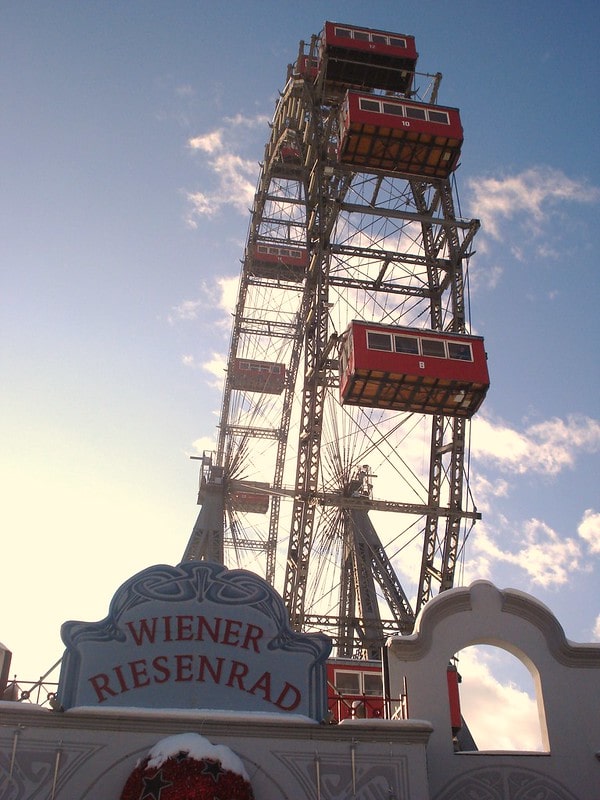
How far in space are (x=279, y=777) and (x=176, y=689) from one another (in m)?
2.03

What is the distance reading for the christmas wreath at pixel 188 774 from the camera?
10984mm

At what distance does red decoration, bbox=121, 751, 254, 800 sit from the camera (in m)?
10.9

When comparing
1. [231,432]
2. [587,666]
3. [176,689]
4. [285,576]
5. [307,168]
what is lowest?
[176,689]

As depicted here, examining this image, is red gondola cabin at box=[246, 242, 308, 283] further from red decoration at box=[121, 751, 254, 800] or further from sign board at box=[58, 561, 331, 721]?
red decoration at box=[121, 751, 254, 800]

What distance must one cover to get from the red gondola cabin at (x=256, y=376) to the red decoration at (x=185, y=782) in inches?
1480

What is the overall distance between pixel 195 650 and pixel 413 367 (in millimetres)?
17847

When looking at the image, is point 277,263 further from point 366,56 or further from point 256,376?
point 366,56

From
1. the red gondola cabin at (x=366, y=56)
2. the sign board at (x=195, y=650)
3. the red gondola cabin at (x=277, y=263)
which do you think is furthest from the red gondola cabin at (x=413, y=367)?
the red gondola cabin at (x=277, y=263)

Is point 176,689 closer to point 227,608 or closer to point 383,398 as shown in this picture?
point 227,608

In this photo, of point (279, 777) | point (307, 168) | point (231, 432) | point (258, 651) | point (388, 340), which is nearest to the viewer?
point (279, 777)

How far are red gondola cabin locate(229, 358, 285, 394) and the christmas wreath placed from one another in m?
37.4

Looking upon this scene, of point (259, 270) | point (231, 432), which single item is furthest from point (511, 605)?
point (259, 270)

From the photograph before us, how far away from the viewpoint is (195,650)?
12750mm

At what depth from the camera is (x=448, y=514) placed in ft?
107
